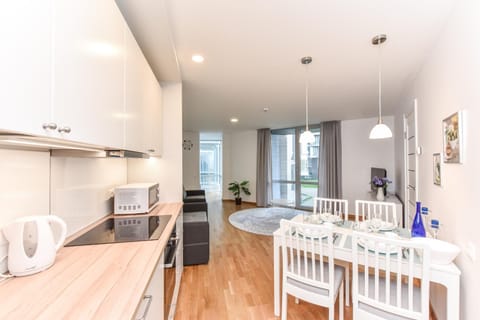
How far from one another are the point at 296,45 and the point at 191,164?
5948 millimetres

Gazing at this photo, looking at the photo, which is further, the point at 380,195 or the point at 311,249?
the point at 380,195

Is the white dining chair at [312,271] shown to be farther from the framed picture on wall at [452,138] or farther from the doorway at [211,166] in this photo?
the doorway at [211,166]

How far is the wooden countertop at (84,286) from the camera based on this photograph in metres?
0.74

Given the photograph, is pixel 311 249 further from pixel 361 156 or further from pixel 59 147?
pixel 361 156

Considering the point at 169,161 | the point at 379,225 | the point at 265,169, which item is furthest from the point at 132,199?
the point at 265,169

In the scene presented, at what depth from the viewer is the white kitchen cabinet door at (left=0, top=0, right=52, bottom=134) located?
22.8 inches

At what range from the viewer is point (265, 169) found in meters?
6.80

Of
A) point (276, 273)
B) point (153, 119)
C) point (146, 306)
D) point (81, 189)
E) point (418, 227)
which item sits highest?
point (153, 119)

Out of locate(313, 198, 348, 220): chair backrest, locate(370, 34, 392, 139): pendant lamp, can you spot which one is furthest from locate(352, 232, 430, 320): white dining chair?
locate(370, 34, 392, 139): pendant lamp

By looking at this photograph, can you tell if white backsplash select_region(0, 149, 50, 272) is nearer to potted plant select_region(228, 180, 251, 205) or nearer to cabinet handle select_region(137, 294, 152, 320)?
cabinet handle select_region(137, 294, 152, 320)

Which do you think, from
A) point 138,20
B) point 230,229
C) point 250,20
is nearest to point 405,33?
point 250,20

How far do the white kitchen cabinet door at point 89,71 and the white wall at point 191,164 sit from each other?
6.08 meters

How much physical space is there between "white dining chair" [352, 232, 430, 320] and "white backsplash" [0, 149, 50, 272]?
6.40 feet

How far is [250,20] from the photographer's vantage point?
1660 mm
